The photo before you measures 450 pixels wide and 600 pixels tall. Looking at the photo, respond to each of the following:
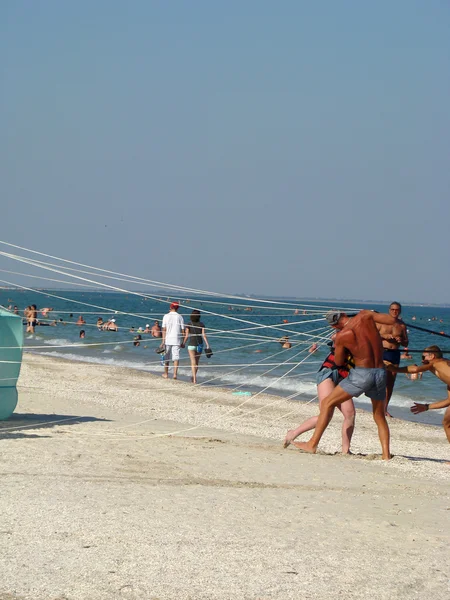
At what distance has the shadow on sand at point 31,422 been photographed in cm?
850

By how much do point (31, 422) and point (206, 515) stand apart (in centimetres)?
416

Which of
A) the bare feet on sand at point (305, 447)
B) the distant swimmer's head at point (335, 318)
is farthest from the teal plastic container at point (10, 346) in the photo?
the distant swimmer's head at point (335, 318)

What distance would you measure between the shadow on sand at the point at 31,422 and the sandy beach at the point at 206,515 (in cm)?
3

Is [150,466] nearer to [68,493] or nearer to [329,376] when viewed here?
[68,493]

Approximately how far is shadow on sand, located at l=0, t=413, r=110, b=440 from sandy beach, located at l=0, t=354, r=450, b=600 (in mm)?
30

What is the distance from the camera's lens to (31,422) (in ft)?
31.2

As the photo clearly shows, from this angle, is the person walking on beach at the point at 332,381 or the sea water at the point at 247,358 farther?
the sea water at the point at 247,358

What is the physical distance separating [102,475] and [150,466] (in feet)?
2.14

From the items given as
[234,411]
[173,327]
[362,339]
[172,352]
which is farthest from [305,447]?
[172,352]

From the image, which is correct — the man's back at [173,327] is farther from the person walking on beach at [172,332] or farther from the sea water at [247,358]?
the sea water at [247,358]

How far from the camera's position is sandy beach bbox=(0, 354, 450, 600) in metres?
4.54

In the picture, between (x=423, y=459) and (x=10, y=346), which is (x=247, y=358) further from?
(x=10, y=346)

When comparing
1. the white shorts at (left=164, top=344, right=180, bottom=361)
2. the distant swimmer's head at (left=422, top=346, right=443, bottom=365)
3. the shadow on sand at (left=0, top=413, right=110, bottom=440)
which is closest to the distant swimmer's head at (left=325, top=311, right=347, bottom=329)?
the distant swimmer's head at (left=422, top=346, right=443, bottom=365)

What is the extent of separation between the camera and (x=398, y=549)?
17.7ft
